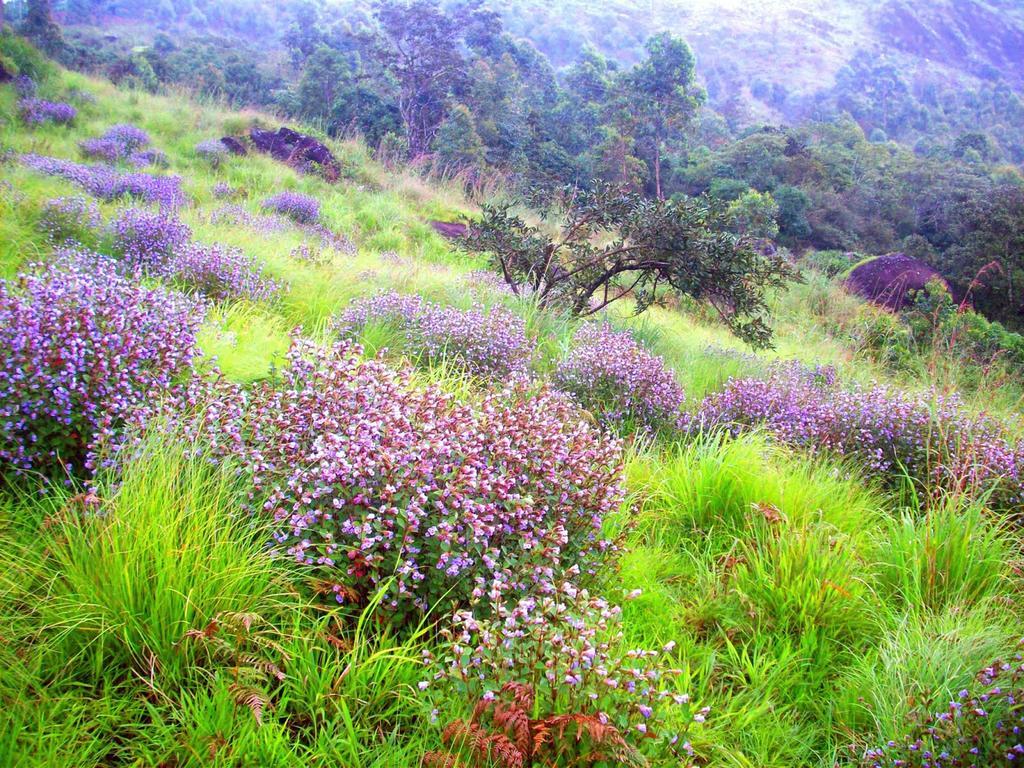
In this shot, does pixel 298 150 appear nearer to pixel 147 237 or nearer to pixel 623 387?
pixel 147 237

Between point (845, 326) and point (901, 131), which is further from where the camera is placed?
point (901, 131)

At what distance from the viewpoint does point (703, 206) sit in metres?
6.93

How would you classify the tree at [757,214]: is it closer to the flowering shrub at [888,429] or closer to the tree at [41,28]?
the flowering shrub at [888,429]

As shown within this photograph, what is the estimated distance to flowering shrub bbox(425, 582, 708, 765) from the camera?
1.65 m

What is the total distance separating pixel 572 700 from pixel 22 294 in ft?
9.38

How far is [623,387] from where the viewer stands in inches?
183

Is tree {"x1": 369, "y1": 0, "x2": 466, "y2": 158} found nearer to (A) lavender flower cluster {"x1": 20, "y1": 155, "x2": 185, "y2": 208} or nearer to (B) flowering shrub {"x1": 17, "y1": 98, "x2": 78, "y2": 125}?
(B) flowering shrub {"x1": 17, "y1": 98, "x2": 78, "y2": 125}

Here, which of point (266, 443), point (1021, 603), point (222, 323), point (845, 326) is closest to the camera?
point (266, 443)

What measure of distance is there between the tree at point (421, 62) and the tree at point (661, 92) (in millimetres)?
7299

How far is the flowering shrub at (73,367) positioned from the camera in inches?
96.1

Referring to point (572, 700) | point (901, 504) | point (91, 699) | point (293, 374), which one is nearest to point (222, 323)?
point (293, 374)

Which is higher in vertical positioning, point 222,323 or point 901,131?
point 901,131

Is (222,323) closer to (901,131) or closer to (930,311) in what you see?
(930,311)

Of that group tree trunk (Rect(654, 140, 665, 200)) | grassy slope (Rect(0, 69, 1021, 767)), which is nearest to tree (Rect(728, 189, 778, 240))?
tree trunk (Rect(654, 140, 665, 200))
